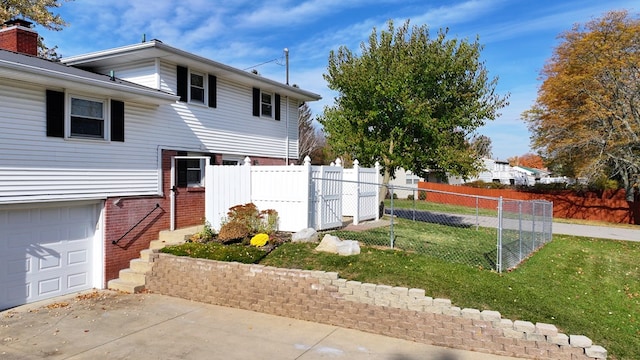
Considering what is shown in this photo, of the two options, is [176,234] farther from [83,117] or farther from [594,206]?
[594,206]

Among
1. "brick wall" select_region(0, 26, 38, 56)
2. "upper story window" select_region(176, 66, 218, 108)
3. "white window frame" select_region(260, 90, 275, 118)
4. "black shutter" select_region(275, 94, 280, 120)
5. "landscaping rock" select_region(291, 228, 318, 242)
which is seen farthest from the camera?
"black shutter" select_region(275, 94, 280, 120)

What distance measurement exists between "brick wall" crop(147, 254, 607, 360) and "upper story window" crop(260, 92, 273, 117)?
7500 mm

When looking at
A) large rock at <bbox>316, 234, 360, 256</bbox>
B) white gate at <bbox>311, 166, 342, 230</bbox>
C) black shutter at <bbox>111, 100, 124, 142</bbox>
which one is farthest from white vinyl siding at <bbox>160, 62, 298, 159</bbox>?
large rock at <bbox>316, 234, 360, 256</bbox>

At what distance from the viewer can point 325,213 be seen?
11391 mm

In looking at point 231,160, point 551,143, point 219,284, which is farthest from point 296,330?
point 551,143

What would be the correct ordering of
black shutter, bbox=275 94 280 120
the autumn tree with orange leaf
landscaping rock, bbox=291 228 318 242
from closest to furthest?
landscaping rock, bbox=291 228 318 242 < black shutter, bbox=275 94 280 120 < the autumn tree with orange leaf

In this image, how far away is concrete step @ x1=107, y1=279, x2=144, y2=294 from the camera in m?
9.42

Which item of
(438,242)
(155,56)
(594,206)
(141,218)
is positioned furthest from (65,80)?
(594,206)

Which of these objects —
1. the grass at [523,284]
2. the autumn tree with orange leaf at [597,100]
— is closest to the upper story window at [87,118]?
the grass at [523,284]

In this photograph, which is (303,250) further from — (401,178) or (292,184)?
(401,178)

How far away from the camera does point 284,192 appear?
10.9 meters

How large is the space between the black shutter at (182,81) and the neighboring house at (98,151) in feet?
0.10

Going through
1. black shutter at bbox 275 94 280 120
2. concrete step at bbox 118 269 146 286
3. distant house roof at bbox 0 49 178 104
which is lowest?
concrete step at bbox 118 269 146 286

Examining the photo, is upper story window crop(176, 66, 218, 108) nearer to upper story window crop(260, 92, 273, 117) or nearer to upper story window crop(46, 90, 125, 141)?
upper story window crop(46, 90, 125, 141)
